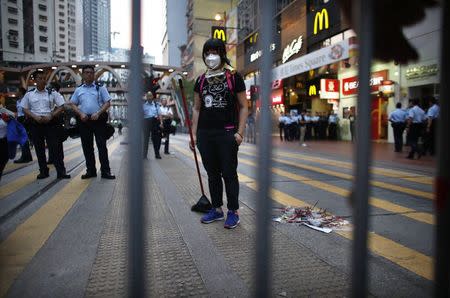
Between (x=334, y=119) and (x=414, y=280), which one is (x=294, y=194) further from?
(x=334, y=119)

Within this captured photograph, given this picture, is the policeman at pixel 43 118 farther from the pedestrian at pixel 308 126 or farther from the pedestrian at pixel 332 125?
the pedestrian at pixel 332 125

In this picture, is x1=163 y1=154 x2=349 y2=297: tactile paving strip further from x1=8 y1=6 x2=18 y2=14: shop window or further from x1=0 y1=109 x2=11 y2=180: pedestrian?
x1=0 y1=109 x2=11 y2=180: pedestrian

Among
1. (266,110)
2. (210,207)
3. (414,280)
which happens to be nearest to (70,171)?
(210,207)

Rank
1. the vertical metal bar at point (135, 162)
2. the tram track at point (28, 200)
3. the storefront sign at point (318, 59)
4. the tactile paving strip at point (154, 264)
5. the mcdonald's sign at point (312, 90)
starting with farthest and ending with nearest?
the mcdonald's sign at point (312, 90) → the storefront sign at point (318, 59) → the tram track at point (28, 200) → the tactile paving strip at point (154, 264) → the vertical metal bar at point (135, 162)

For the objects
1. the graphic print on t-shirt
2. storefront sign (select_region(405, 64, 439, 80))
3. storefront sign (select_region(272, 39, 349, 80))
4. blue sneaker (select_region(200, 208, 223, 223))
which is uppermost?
storefront sign (select_region(272, 39, 349, 80))

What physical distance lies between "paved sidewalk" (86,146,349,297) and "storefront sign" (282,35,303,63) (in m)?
21.0

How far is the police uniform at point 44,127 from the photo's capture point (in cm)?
633

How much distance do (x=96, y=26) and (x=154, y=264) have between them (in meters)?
1.61

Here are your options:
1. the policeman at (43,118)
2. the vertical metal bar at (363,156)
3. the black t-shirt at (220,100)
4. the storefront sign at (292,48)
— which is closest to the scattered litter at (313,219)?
the black t-shirt at (220,100)

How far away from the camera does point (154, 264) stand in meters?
2.61

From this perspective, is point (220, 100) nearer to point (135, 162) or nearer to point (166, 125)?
point (135, 162)

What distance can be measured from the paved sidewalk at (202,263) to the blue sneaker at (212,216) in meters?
0.08

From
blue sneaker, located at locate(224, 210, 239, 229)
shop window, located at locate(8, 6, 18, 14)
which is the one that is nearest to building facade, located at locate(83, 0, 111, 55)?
shop window, located at locate(8, 6, 18, 14)

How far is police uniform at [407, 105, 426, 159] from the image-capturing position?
1060cm
